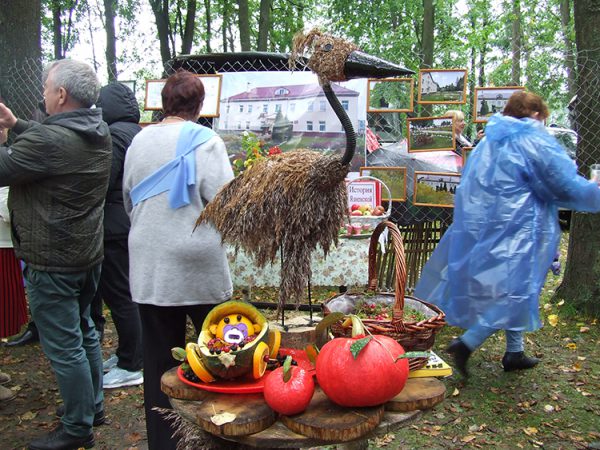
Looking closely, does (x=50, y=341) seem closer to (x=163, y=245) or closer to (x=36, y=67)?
(x=163, y=245)

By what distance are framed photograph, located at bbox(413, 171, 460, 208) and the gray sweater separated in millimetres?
2998

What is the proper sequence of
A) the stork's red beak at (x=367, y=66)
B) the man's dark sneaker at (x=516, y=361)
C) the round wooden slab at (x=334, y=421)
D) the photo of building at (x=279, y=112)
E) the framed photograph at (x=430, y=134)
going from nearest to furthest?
1. the round wooden slab at (x=334, y=421)
2. the stork's red beak at (x=367, y=66)
3. the man's dark sneaker at (x=516, y=361)
4. the framed photograph at (x=430, y=134)
5. the photo of building at (x=279, y=112)

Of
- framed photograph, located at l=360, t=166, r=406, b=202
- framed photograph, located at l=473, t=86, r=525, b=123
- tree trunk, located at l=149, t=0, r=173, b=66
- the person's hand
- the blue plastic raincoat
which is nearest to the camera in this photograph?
the person's hand

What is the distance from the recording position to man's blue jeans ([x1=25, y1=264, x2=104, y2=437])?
2535 mm

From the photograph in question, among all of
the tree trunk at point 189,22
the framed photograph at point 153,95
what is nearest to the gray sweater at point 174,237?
the framed photograph at point 153,95

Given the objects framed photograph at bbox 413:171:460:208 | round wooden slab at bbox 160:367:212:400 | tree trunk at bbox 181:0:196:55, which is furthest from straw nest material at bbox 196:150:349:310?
tree trunk at bbox 181:0:196:55

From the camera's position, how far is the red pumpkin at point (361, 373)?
136 centimetres

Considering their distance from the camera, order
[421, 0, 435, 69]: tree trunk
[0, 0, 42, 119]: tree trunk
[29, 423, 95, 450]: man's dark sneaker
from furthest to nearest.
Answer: [421, 0, 435, 69]: tree trunk → [0, 0, 42, 119]: tree trunk → [29, 423, 95, 450]: man's dark sneaker

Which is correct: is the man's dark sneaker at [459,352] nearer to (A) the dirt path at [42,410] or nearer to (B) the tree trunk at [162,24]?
(A) the dirt path at [42,410]

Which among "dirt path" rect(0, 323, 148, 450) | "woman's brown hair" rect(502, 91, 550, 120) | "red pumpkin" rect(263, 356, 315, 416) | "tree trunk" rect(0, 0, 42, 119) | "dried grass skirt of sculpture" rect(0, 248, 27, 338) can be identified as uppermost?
"tree trunk" rect(0, 0, 42, 119)

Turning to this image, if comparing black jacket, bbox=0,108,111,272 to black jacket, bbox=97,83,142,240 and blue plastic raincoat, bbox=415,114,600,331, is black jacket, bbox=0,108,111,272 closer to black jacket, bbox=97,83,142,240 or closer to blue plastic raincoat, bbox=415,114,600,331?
black jacket, bbox=97,83,142,240

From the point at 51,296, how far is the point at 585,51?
4610mm

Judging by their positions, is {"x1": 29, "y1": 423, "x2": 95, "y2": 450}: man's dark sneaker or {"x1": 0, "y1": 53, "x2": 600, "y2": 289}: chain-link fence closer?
{"x1": 29, "y1": 423, "x2": 95, "y2": 450}: man's dark sneaker

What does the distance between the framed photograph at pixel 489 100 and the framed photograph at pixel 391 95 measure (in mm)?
560
